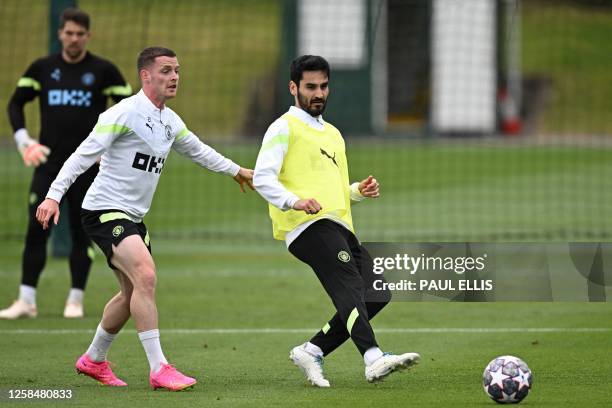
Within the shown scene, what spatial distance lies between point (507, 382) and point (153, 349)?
83.9 inches

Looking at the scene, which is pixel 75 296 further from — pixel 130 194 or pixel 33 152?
pixel 130 194

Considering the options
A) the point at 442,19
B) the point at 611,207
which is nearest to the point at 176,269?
the point at 611,207

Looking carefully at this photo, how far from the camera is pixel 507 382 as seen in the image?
7262 millimetres

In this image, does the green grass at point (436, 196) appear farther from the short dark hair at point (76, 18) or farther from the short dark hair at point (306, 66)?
the short dark hair at point (306, 66)

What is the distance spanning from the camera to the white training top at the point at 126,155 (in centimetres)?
803

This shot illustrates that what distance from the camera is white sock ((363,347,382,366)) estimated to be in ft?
25.1

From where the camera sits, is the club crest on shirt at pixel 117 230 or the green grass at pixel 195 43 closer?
the club crest on shirt at pixel 117 230

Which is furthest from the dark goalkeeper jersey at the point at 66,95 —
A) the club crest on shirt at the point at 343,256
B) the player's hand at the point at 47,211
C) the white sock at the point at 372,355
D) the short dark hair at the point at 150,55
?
the white sock at the point at 372,355

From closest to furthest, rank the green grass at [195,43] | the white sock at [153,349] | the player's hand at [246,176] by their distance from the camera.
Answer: the white sock at [153,349]
the player's hand at [246,176]
the green grass at [195,43]

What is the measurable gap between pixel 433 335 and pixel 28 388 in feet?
11.8

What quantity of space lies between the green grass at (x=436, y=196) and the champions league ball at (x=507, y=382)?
10.1m

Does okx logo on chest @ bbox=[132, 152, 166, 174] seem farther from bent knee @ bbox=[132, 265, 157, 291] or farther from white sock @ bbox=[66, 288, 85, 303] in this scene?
white sock @ bbox=[66, 288, 85, 303]

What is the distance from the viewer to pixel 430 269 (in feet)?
28.7

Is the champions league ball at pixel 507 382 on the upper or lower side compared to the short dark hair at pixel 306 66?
lower
